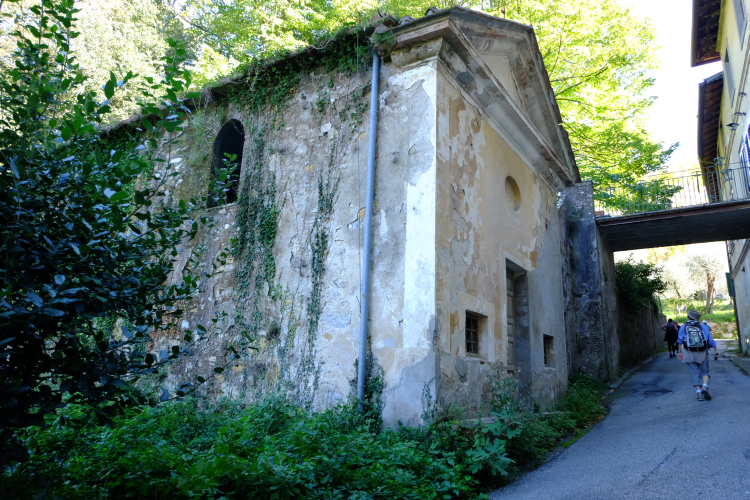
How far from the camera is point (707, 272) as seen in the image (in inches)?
1474

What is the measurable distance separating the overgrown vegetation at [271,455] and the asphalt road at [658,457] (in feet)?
1.33

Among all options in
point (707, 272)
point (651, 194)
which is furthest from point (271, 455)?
point (707, 272)

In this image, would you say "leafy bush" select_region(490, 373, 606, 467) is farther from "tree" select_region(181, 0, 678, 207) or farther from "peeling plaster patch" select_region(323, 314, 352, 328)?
"tree" select_region(181, 0, 678, 207)

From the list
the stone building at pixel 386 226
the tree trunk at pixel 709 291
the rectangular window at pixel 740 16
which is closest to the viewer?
the stone building at pixel 386 226

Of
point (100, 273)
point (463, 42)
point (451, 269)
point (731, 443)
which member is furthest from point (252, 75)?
point (731, 443)

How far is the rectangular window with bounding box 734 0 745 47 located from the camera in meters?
12.9

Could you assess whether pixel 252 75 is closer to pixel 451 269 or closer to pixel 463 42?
pixel 463 42

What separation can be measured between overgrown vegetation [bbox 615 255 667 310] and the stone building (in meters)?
9.16

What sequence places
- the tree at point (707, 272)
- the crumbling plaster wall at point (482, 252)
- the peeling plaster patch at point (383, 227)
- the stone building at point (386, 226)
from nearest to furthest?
1. the stone building at point (386, 226)
2. the crumbling plaster wall at point (482, 252)
3. the peeling plaster patch at point (383, 227)
4. the tree at point (707, 272)

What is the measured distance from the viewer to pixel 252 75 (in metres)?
8.27

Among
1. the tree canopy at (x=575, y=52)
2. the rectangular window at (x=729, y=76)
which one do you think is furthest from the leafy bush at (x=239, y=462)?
the rectangular window at (x=729, y=76)

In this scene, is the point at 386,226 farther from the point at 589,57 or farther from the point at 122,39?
the point at 122,39

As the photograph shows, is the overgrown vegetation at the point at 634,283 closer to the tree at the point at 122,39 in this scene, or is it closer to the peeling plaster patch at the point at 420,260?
the peeling plaster patch at the point at 420,260

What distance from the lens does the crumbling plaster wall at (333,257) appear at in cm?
596
